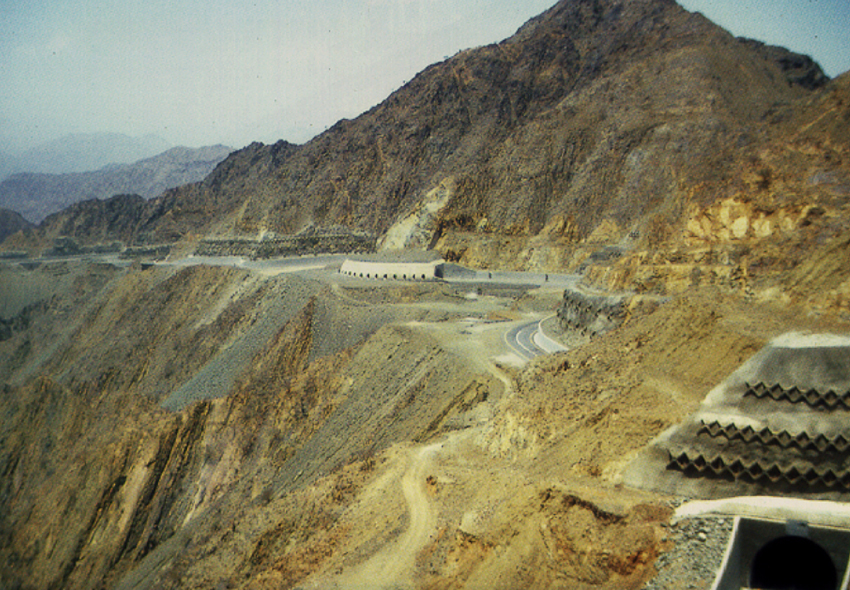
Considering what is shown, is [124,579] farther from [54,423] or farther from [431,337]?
[54,423]

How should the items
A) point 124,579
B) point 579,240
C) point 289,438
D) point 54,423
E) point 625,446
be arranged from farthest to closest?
point 579,240 < point 54,423 < point 289,438 < point 124,579 < point 625,446

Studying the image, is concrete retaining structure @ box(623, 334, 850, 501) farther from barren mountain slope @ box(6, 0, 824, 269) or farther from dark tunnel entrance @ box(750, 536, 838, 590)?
barren mountain slope @ box(6, 0, 824, 269)

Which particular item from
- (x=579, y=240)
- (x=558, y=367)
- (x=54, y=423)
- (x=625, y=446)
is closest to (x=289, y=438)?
(x=558, y=367)

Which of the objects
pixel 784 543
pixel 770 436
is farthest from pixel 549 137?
pixel 784 543

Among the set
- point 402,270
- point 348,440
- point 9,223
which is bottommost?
point 348,440

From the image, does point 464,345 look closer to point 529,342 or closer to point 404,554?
point 529,342

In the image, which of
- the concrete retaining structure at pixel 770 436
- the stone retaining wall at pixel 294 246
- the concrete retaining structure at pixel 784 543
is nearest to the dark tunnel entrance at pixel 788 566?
the concrete retaining structure at pixel 784 543

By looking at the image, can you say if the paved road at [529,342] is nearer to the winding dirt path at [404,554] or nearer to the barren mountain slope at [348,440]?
the barren mountain slope at [348,440]

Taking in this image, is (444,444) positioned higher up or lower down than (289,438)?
higher up

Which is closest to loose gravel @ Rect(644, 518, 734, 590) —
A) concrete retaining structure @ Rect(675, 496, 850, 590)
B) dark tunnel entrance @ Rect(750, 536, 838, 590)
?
concrete retaining structure @ Rect(675, 496, 850, 590)
